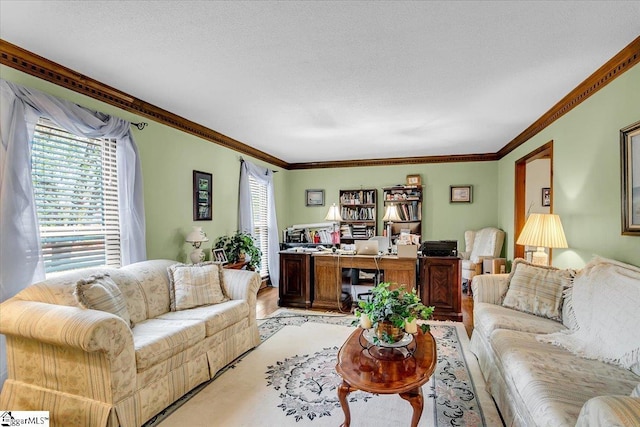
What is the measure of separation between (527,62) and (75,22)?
10.1ft

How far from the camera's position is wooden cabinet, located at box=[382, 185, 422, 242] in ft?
20.2

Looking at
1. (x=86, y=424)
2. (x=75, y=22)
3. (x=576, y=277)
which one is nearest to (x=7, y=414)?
(x=86, y=424)

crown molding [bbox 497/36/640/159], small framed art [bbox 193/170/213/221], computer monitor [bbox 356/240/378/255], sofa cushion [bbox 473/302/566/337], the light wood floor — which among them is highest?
crown molding [bbox 497/36/640/159]

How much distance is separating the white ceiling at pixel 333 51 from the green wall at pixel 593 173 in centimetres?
27

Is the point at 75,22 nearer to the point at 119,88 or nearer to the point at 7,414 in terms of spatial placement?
the point at 119,88

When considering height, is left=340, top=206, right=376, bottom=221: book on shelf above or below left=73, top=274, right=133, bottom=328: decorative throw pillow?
above

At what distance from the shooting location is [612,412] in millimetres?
1074

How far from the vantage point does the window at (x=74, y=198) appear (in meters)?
2.50

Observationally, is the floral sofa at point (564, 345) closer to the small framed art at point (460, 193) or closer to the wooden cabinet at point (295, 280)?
the wooden cabinet at point (295, 280)

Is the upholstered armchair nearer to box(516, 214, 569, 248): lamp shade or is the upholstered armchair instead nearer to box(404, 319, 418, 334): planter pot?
box(516, 214, 569, 248): lamp shade

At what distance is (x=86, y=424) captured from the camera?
6.14ft

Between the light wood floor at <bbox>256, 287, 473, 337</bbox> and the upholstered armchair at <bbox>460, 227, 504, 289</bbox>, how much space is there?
45 centimetres

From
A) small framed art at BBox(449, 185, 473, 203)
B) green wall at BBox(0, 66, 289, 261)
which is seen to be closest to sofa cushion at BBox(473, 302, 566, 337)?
green wall at BBox(0, 66, 289, 261)

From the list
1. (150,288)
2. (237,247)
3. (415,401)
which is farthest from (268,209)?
(415,401)
